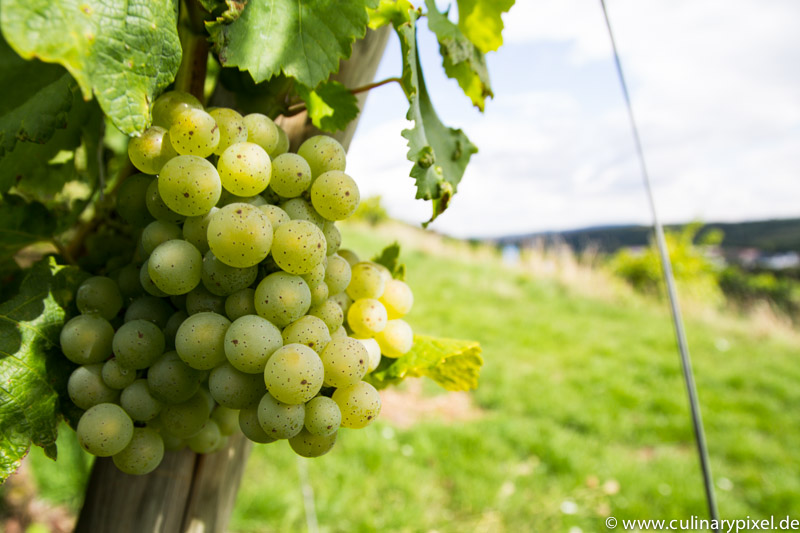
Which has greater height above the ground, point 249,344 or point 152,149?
point 152,149

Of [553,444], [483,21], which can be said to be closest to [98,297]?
[483,21]

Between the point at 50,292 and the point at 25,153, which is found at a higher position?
the point at 25,153

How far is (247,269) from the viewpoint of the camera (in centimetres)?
51

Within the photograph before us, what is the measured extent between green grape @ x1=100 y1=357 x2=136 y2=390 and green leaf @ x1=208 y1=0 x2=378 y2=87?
29 centimetres

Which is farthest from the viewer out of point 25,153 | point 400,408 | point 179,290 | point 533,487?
point 400,408

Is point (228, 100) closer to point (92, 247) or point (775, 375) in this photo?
point (92, 247)

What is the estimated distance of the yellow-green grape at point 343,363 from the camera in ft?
1.66

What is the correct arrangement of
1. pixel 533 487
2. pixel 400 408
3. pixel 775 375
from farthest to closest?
1. pixel 775 375
2. pixel 400 408
3. pixel 533 487

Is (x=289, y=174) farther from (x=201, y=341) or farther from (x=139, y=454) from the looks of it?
(x=139, y=454)

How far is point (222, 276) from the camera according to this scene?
495 mm

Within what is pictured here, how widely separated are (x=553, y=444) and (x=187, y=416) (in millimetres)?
3093

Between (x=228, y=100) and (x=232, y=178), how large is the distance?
25 centimetres

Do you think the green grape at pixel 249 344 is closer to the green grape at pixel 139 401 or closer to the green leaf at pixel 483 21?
the green grape at pixel 139 401

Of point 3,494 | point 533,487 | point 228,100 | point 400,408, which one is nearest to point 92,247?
point 228,100
